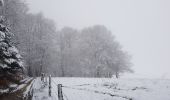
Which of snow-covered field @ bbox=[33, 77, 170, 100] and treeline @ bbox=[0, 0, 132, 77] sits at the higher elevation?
treeline @ bbox=[0, 0, 132, 77]

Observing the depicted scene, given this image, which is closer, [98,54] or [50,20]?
[98,54]

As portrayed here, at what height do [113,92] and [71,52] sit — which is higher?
[71,52]

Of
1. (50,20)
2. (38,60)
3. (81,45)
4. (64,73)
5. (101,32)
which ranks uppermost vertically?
(50,20)

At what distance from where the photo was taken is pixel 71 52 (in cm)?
4128

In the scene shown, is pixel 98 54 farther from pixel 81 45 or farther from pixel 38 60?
pixel 38 60

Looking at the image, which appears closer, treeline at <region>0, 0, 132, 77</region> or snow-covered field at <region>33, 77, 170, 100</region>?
snow-covered field at <region>33, 77, 170, 100</region>

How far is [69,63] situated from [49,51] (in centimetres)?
609

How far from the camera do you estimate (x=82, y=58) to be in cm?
3812

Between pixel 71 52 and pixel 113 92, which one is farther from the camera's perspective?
pixel 71 52

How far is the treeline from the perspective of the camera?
116 ft

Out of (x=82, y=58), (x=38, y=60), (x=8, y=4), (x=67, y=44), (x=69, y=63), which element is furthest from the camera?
(x=67, y=44)

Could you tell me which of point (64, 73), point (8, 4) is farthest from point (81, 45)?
point (8, 4)

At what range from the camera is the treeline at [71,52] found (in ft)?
116

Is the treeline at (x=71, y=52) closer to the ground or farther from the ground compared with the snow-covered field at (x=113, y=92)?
farther from the ground
